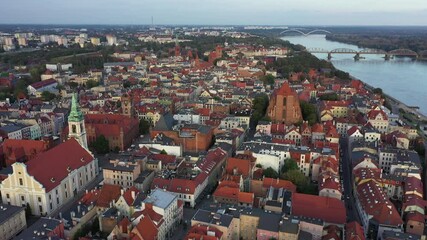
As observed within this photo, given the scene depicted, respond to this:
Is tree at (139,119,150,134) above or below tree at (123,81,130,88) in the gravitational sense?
below

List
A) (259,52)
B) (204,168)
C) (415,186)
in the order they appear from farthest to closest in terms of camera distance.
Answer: (259,52) < (204,168) < (415,186)

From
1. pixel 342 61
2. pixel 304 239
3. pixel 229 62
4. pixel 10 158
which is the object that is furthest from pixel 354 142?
pixel 342 61

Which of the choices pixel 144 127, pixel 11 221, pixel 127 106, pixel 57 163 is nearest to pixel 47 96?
pixel 127 106

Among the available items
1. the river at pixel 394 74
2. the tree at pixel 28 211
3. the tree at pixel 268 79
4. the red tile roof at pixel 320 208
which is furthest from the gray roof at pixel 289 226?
the tree at pixel 268 79

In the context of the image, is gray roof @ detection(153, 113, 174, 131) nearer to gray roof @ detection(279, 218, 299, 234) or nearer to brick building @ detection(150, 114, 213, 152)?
brick building @ detection(150, 114, 213, 152)

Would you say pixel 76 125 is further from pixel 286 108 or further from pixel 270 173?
pixel 286 108

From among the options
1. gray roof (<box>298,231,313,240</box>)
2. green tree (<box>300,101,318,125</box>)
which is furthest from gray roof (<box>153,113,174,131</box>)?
gray roof (<box>298,231,313,240</box>)

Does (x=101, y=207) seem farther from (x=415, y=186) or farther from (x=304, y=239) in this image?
(x=415, y=186)
